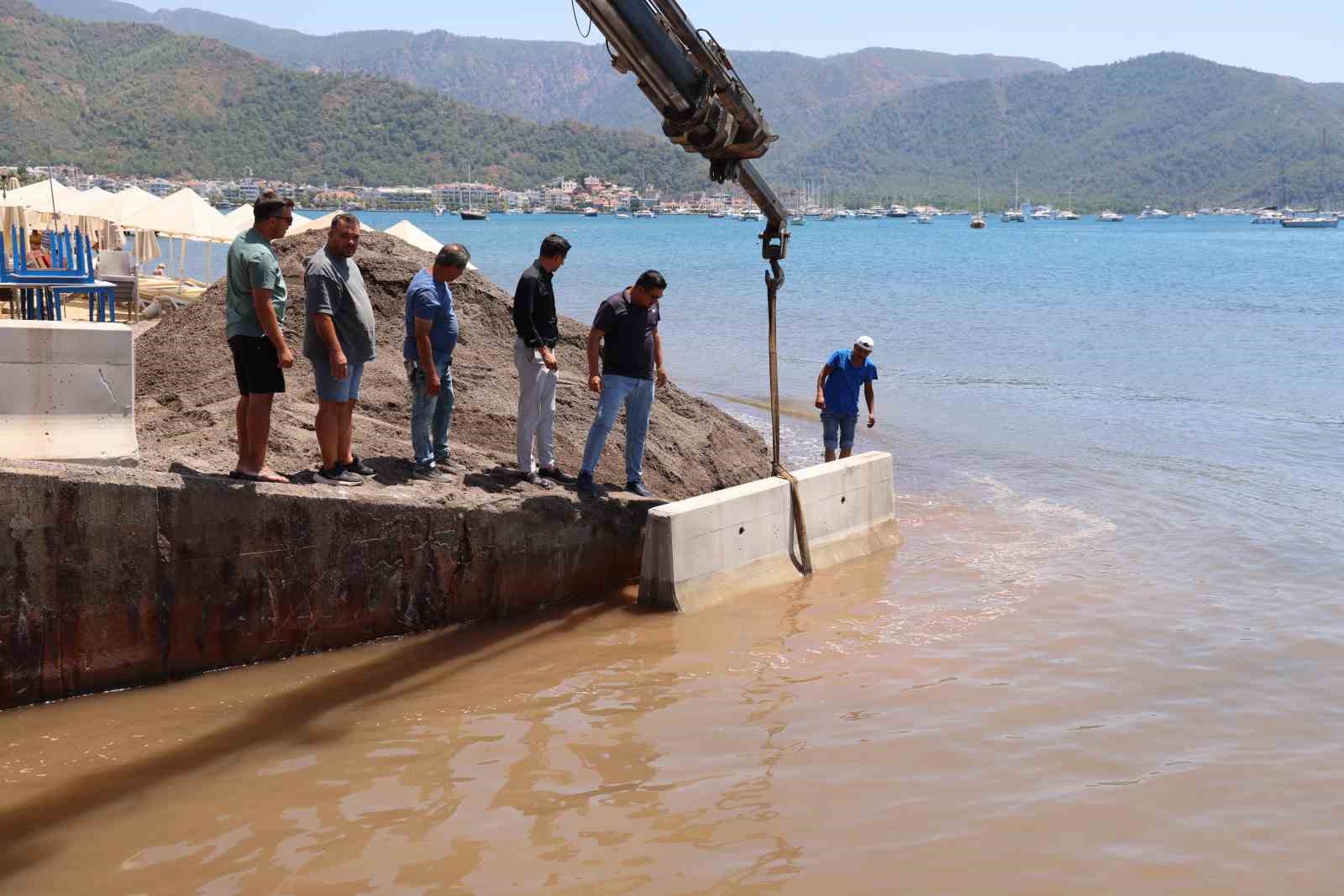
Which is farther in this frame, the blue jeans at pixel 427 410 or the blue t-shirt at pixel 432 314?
the blue jeans at pixel 427 410

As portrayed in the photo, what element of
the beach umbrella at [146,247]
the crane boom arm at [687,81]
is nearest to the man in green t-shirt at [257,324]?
the crane boom arm at [687,81]

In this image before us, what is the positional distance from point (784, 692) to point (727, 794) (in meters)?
1.37

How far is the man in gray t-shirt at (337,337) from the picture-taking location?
24.2 feet

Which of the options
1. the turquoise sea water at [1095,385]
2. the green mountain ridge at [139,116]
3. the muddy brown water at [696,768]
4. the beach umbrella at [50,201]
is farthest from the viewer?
the green mountain ridge at [139,116]

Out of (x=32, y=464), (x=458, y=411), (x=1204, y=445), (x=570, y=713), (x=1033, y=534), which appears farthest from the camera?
(x=1204, y=445)

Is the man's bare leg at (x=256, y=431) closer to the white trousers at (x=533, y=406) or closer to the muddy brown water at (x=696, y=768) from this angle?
the muddy brown water at (x=696, y=768)

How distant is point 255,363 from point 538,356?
2154 mm

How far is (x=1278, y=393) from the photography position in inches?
878

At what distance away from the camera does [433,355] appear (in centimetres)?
832

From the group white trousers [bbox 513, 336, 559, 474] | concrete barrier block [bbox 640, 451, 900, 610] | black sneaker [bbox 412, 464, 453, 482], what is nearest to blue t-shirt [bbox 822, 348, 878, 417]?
concrete barrier block [bbox 640, 451, 900, 610]

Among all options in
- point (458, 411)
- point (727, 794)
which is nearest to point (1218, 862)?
point (727, 794)

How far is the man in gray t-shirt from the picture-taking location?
7.39 m

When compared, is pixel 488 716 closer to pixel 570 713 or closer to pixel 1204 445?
pixel 570 713

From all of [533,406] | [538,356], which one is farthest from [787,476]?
[538,356]
